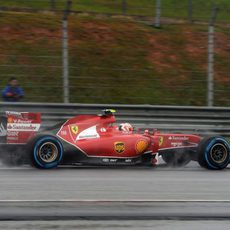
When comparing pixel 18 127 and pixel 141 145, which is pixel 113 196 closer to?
pixel 141 145

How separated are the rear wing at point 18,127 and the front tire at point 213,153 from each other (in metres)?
2.67

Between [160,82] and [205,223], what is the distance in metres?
11.0

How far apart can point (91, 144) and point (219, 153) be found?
2118 mm

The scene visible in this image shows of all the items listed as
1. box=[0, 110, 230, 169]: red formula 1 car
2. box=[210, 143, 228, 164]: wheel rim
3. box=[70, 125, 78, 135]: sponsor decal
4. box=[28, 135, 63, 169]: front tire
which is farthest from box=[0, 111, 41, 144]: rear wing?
box=[210, 143, 228, 164]: wheel rim

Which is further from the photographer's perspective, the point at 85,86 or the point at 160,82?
the point at 160,82

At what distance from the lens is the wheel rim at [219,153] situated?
34.9ft

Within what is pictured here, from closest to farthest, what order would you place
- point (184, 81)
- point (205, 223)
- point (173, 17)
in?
point (205, 223) → point (184, 81) → point (173, 17)

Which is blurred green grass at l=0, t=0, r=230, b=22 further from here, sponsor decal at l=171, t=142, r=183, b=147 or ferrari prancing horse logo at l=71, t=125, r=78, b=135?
sponsor decal at l=171, t=142, r=183, b=147

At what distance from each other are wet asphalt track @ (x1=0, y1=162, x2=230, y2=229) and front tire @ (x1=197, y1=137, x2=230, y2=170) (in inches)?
7.4

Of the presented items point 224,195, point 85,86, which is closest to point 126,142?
point 224,195

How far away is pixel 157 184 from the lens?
28.5 feet

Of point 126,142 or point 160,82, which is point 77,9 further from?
point 126,142

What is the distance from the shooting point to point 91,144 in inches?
400

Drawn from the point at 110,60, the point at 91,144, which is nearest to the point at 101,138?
the point at 91,144
